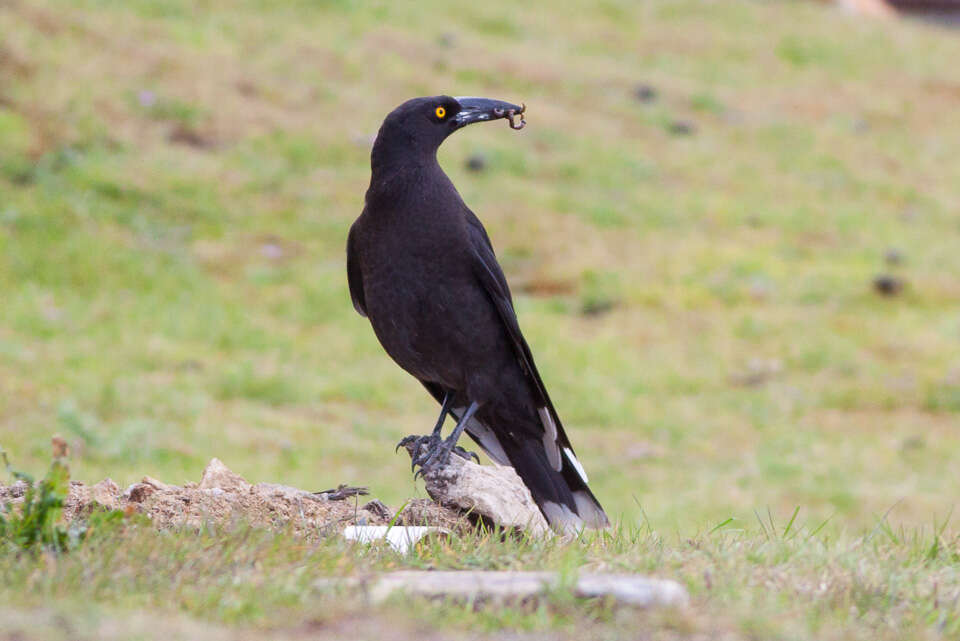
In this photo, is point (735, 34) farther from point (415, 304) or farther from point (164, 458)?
point (415, 304)

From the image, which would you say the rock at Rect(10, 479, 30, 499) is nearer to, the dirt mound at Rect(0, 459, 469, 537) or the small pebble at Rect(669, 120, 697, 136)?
the dirt mound at Rect(0, 459, 469, 537)

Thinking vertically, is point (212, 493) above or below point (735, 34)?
below

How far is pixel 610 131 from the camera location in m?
16.9

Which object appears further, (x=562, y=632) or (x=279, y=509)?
(x=279, y=509)

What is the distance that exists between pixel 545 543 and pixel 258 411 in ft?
19.1

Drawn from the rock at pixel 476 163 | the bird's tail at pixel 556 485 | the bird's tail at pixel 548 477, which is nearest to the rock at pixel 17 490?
Result: the bird's tail at pixel 548 477

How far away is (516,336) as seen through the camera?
5207 millimetres

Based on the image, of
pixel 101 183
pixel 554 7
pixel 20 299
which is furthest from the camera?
pixel 554 7

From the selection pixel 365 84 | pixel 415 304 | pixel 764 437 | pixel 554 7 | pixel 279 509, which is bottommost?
pixel 764 437

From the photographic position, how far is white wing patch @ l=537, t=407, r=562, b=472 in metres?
5.35

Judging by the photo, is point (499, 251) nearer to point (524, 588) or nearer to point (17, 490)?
point (17, 490)

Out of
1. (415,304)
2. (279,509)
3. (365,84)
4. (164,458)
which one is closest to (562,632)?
(279,509)

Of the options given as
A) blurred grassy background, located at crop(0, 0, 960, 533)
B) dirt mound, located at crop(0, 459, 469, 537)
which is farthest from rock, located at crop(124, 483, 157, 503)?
blurred grassy background, located at crop(0, 0, 960, 533)

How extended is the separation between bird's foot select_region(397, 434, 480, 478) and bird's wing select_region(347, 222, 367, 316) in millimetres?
679
